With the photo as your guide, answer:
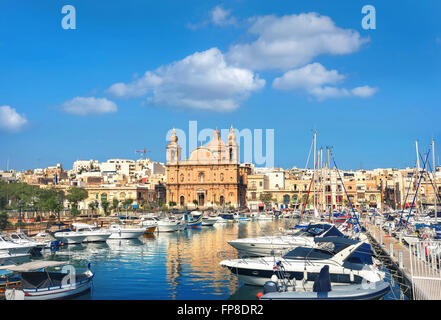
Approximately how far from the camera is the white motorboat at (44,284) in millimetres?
15305

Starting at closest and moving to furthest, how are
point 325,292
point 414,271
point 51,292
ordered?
point 325,292 → point 414,271 → point 51,292

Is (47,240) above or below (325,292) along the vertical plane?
below

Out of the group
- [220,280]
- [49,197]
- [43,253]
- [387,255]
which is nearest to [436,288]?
[220,280]

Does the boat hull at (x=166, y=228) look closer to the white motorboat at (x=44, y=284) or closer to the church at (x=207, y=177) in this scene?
the white motorboat at (x=44, y=284)

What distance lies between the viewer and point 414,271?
14695 millimetres

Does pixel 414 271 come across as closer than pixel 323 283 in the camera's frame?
No

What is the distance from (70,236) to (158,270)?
15079 millimetres

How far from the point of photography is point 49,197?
5438 cm

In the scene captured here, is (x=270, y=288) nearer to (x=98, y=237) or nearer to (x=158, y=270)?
(x=158, y=270)

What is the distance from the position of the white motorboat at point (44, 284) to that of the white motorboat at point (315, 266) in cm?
575

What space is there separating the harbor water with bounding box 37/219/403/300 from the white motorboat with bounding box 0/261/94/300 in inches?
25.1

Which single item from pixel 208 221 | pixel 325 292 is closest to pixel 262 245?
pixel 325 292

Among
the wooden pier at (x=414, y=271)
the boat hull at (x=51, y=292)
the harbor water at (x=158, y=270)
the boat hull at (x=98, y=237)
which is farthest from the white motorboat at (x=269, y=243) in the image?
the boat hull at (x=98, y=237)

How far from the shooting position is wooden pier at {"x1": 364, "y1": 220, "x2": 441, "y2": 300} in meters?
12.7
